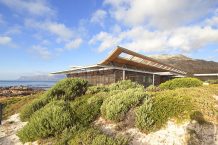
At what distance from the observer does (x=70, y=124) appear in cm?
866

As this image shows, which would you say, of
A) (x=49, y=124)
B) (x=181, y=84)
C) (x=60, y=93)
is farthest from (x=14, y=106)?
(x=181, y=84)

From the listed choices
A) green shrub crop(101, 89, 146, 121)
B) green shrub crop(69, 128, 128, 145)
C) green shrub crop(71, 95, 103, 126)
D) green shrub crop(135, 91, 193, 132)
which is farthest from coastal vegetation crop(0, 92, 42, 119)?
green shrub crop(135, 91, 193, 132)

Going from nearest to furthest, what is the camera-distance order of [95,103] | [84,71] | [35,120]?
[35,120], [95,103], [84,71]

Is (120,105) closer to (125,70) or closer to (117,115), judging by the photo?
(117,115)

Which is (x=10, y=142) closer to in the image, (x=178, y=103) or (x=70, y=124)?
(x=70, y=124)

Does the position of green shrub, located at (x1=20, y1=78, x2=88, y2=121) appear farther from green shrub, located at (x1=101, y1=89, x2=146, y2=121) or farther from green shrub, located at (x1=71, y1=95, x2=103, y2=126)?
green shrub, located at (x1=101, y1=89, x2=146, y2=121)

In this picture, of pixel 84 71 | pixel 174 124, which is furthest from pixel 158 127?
pixel 84 71

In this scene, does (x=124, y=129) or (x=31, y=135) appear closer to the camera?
(x=124, y=129)

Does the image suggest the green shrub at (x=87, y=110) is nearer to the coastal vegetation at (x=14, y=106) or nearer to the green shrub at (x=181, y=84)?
the green shrub at (x=181, y=84)

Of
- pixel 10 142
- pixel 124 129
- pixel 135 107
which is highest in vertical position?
pixel 135 107

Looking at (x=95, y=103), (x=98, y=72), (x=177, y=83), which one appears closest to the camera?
(x=95, y=103)

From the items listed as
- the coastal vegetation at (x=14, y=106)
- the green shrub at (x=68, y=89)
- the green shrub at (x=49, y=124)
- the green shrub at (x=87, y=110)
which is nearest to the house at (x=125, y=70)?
the coastal vegetation at (x=14, y=106)

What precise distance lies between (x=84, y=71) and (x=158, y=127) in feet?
85.3

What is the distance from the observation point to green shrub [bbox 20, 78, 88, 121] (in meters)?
12.9
